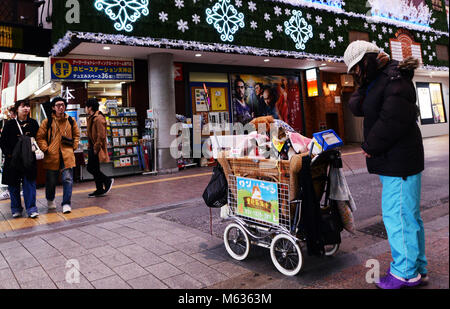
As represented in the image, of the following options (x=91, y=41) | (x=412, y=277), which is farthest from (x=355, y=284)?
(x=91, y=41)

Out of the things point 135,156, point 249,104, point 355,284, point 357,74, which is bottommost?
point 355,284

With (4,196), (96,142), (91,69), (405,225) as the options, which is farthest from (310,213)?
(91,69)

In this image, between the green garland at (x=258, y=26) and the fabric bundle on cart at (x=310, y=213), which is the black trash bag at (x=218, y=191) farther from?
the green garland at (x=258, y=26)

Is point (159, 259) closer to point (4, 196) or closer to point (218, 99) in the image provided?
point (4, 196)

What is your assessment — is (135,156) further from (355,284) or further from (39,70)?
(355,284)

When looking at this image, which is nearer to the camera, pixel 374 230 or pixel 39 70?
pixel 374 230

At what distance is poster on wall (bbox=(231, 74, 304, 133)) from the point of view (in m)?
14.7

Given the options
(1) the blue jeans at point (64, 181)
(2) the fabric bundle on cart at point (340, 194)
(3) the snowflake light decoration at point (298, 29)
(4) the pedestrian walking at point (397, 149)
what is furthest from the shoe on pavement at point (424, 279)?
(3) the snowflake light decoration at point (298, 29)

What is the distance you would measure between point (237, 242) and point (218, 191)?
60cm

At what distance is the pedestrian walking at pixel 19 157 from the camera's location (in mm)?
5492

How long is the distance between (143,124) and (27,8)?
5224 mm

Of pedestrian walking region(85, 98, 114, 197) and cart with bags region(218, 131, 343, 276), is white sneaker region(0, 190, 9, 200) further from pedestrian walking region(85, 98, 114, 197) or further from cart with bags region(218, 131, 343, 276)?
cart with bags region(218, 131, 343, 276)

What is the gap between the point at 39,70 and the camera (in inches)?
493

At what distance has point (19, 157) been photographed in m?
5.50
